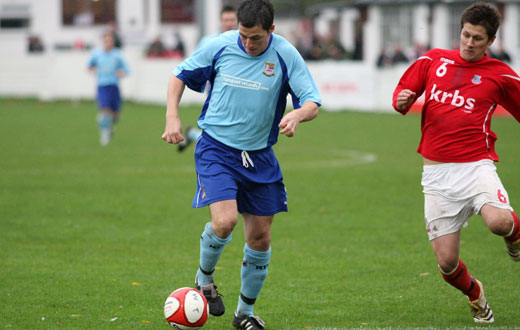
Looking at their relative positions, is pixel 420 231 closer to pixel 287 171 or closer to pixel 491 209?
pixel 491 209

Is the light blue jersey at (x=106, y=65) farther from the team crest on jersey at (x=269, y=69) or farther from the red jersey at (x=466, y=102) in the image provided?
the red jersey at (x=466, y=102)

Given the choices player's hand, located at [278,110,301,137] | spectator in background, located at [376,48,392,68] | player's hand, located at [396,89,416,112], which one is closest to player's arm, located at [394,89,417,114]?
player's hand, located at [396,89,416,112]

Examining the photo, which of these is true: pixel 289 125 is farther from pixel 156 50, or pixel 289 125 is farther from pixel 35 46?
pixel 35 46

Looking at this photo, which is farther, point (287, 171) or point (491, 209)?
point (287, 171)

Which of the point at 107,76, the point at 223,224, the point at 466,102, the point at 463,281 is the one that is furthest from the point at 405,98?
the point at 107,76

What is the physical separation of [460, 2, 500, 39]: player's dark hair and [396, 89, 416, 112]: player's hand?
0.62m

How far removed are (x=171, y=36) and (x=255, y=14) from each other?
4491 cm

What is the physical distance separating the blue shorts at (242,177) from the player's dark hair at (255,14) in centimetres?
91

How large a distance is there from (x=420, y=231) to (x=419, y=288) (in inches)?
101

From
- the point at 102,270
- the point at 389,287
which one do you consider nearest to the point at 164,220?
the point at 102,270

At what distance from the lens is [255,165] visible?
20.0ft

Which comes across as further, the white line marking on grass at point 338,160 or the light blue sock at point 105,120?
the light blue sock at point 105,120

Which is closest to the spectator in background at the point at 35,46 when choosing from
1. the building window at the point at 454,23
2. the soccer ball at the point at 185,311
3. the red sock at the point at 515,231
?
the building window at the point at 454,23

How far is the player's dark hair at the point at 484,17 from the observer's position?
19.3 ft
